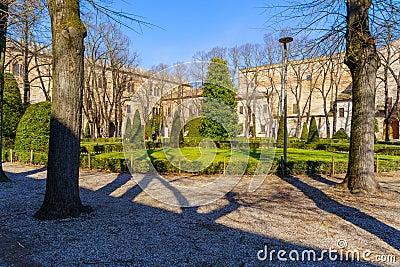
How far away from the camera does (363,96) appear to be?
26.6 feet

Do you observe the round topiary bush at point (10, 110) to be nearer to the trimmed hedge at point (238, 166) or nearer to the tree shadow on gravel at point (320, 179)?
the trimmed hedge at point (238, 166)

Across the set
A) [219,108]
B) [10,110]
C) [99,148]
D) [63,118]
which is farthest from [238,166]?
[10,110]

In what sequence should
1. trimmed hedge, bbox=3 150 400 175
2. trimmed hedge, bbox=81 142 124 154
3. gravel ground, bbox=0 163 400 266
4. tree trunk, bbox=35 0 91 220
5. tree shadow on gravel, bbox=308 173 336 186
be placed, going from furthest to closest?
1. trimmed hedge, bbox=81 142 124 154
2. trimmed hedge, bbox=3 150 400 175
3. tree shadow on gravel, bbox=308 173 336 186
4. tree trunk, bbox=35 0 91 220
5. gravel ground, bbox=0 163 400 266

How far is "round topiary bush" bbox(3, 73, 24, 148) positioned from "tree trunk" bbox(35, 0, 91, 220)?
13766 mm

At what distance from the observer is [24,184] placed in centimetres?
954

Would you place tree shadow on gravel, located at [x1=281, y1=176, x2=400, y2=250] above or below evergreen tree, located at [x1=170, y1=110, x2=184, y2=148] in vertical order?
below

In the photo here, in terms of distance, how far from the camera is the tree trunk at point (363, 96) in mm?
8023

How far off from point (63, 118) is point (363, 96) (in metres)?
7.58

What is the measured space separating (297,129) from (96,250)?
132ft

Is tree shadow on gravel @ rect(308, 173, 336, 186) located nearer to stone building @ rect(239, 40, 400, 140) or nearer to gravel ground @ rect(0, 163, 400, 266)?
gravel ground @ rect(0, 163, 400, 266)

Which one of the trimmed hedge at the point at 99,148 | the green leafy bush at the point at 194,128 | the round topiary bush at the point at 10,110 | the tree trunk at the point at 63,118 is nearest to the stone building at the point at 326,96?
the green leafy bush at the point at 194,128

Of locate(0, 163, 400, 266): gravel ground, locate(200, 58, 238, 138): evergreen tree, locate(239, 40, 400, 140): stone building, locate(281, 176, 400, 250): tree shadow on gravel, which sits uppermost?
locate(239, 40, 400, 140): stone building

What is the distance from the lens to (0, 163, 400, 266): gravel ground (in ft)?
13.0

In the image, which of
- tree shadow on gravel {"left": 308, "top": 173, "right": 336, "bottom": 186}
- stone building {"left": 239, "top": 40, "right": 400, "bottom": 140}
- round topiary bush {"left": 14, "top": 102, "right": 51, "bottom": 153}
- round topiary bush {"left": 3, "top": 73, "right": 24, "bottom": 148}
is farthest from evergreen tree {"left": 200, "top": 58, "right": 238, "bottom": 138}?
round topiary bush {"left": 3, "top": 73, "right": 24, "bottom": 148}
